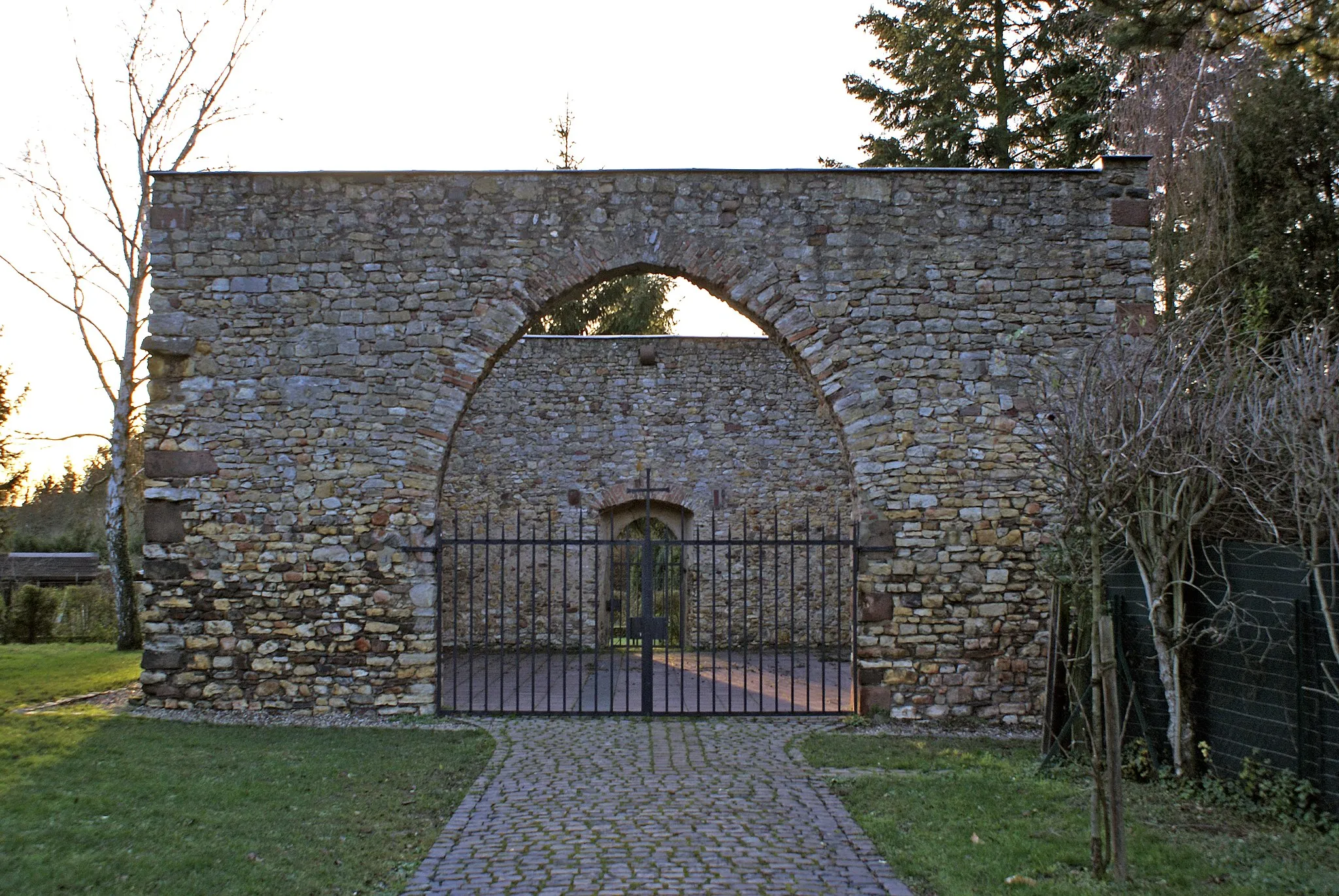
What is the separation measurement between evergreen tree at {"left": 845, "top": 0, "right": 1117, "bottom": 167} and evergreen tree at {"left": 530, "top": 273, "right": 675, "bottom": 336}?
560cm

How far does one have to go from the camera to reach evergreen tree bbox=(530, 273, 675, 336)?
20.7 meters

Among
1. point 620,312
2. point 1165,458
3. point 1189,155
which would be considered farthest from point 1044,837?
point 620,312

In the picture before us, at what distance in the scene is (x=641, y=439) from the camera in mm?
13391

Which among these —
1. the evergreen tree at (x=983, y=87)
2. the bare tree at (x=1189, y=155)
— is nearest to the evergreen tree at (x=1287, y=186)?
the bare tree at (x=1189, y=155)

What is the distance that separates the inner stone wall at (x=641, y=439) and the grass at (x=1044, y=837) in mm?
6970

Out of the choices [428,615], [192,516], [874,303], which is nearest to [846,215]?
[874,303]

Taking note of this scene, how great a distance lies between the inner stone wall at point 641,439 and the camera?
13.3 m

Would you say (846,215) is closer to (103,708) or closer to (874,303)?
(874,303)

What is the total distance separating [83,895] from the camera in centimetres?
382

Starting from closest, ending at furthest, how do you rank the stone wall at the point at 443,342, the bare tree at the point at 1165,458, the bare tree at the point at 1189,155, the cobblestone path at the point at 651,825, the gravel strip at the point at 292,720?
the cobblestone path at the point at 651,825 < the bare tree at the point at 1165,458 < the gravel strip at the point at 292,720 < the stone wall at the point at 443,342 < the bare tree at the point at 1189,155

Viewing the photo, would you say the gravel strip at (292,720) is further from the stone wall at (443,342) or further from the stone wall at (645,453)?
the stone wall at (645,453)

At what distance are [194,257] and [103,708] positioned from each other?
146 inches

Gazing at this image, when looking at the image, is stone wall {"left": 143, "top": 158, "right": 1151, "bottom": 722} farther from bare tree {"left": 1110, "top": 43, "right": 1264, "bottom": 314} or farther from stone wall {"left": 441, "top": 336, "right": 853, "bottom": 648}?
stone wall {"left": 441, "top": 336, "right": 853, "bottom": 648}

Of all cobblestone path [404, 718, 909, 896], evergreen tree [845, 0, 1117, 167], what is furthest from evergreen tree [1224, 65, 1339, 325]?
cobblestone path [404, 718, 909, 896]
